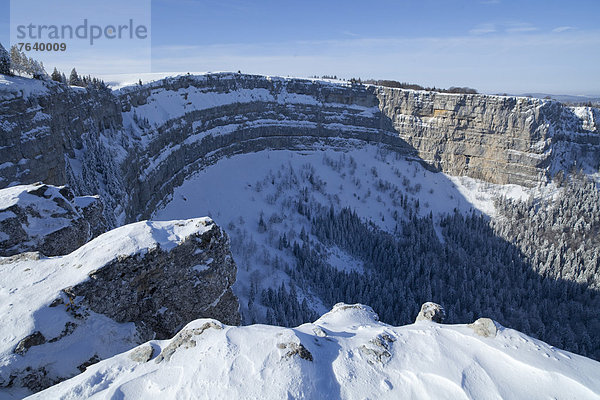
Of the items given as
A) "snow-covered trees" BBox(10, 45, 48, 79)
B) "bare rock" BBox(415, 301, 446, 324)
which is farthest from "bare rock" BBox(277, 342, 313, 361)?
"snow-covered trees" BBox(10, 45, 48, 79)

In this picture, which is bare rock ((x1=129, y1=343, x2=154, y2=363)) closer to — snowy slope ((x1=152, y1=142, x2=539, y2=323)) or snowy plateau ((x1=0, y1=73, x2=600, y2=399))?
snowy plateau ((x1=0, y1=73, x2=600, y2=399))

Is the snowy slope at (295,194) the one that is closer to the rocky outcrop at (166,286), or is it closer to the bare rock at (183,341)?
the rocky outcrop at (166,286)

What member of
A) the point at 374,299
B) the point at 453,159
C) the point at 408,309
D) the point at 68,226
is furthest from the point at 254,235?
A: the point at 453,159

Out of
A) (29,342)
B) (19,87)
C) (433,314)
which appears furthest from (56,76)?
(433,314)

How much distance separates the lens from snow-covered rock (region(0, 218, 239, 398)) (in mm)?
9297

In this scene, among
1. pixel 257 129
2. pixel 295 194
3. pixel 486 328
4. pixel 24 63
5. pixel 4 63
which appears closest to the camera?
pixel 486 328

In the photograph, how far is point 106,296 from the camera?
11.1 meters

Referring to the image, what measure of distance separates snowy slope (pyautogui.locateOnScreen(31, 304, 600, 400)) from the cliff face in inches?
658

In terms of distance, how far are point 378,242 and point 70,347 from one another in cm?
4398

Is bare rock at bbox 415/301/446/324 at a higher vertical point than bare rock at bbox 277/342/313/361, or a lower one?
lower

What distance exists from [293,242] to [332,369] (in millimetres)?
37304

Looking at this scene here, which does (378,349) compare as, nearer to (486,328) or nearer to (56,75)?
(486,328)

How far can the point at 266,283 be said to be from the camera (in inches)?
1467

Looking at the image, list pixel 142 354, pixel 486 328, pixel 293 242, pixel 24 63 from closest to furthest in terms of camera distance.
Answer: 1. pixel 142 354
2. pixel 486 328
3. pixel 24 63
4. pixel 293 242
